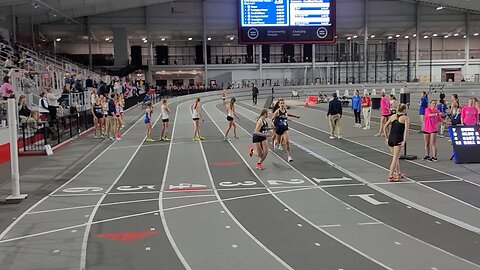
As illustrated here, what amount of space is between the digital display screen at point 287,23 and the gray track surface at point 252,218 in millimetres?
10498

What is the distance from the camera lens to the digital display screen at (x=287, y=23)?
2416 centimetres

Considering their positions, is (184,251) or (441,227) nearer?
(184,251)

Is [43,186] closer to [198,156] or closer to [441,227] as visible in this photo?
[198,156]

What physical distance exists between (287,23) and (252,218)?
1724 centimetres

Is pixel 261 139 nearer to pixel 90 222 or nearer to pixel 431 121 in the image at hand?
pixel 431 121

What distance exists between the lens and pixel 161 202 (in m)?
9.90

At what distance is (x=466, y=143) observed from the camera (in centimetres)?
1363

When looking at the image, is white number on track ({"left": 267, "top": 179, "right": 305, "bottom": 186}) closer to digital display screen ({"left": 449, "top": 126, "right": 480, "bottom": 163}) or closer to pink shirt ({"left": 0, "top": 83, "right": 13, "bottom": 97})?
digital display screen ({"left": 449, "top": 126, "right": 480, "bottom": 163})

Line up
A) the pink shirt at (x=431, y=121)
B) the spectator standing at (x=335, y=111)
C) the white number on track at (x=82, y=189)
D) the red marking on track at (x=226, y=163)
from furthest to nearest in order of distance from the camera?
the spectator standing at (x=335, y=111) → the red marking on track at (x=226, y=163) → the pink shirt at (x=431, y=121) → the white number on track at (x=82, y=189)

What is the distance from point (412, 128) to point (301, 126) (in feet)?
17.0

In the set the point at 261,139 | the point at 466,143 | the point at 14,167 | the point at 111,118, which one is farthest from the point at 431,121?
the point at 111,118

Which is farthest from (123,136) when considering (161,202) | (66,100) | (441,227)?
(441,227)

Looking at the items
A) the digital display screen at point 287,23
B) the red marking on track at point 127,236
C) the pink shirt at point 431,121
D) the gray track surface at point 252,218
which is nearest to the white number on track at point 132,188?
the gray track surface at point 252,218

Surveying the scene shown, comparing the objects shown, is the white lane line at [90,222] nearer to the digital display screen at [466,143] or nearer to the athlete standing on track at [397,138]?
the athlete standing on track at [397,138]
